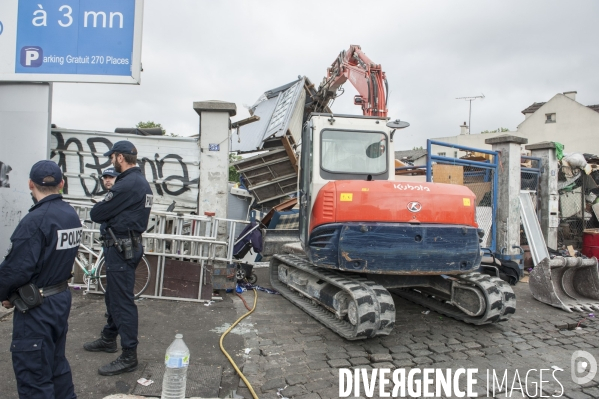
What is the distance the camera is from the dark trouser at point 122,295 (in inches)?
154

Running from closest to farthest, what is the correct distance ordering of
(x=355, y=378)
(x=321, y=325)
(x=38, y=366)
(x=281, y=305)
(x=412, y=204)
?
(x=38, y=366) → (x=355, y=378) → (x=412, y=204) → (x=321, y=325) → (x=281, y=305)

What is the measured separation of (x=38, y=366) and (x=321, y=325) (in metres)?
3.54

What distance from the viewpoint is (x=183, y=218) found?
6.65 m

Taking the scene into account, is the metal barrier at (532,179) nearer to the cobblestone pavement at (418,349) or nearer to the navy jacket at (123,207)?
the cobblestone pavement at (418,349)

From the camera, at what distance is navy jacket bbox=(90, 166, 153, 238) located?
4016 mm

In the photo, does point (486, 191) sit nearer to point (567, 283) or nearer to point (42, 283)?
point (567, 283)

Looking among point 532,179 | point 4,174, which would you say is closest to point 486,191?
point 532,179

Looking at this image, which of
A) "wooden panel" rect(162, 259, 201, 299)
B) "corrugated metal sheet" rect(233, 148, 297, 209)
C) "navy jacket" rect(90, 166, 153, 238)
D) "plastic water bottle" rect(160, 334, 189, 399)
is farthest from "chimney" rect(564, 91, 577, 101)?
"plastic water bottle" rect(160, 334, 189, 399)

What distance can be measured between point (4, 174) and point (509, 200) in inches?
384

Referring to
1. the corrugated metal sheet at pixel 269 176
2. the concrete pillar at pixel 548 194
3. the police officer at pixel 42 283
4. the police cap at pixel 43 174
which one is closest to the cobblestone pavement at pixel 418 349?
the police officer at pixel 42 283

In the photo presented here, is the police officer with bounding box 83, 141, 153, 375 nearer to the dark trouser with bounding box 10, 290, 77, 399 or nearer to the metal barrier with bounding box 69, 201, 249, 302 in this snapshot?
the dark trouser with bounding box 10, 290, 77, 399

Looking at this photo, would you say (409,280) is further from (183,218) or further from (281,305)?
(183,218)

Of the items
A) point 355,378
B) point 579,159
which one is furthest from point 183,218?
point 579,159

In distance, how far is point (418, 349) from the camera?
4816 millimetres
